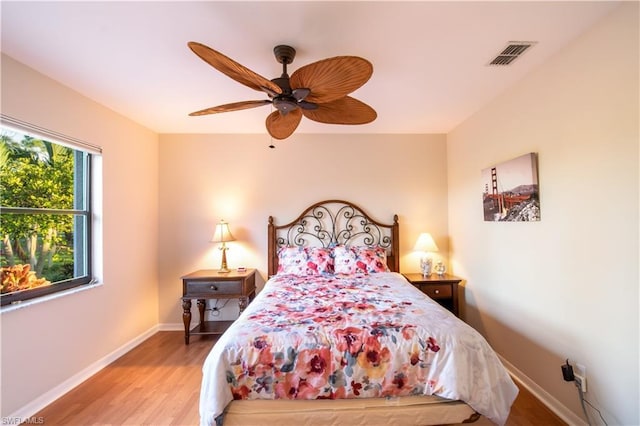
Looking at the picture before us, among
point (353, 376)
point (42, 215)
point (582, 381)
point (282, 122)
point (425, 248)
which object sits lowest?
point (582, 381)

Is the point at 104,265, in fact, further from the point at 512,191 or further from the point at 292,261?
Result: the point at 512,191

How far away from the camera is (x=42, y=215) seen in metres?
2.27

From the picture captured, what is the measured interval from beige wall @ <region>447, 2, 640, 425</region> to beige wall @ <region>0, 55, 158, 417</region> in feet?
12.0

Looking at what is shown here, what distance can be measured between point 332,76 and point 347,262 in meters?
2.17

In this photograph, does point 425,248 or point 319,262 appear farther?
point 425,248

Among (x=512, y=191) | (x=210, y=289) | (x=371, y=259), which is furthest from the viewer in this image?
(x=371, y=259)

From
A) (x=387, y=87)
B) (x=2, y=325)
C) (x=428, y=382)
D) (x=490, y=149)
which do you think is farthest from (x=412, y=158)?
(x=2, y=325)

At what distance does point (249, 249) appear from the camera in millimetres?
3672

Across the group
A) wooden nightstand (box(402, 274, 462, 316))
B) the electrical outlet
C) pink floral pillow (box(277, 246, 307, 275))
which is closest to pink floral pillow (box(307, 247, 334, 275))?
pink floral pillow (box(277, 246, 307, 275))

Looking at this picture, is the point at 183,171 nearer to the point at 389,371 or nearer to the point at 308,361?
the point at 308,361

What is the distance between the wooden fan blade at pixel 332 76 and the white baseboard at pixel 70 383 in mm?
2798

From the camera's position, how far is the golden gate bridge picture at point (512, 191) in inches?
85.8

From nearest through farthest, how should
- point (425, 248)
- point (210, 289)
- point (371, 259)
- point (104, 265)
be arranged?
point (104, 265), point (210, 289), point (371, 259), point (425, 248)

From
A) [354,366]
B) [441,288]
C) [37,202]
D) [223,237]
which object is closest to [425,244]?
[441,288]
